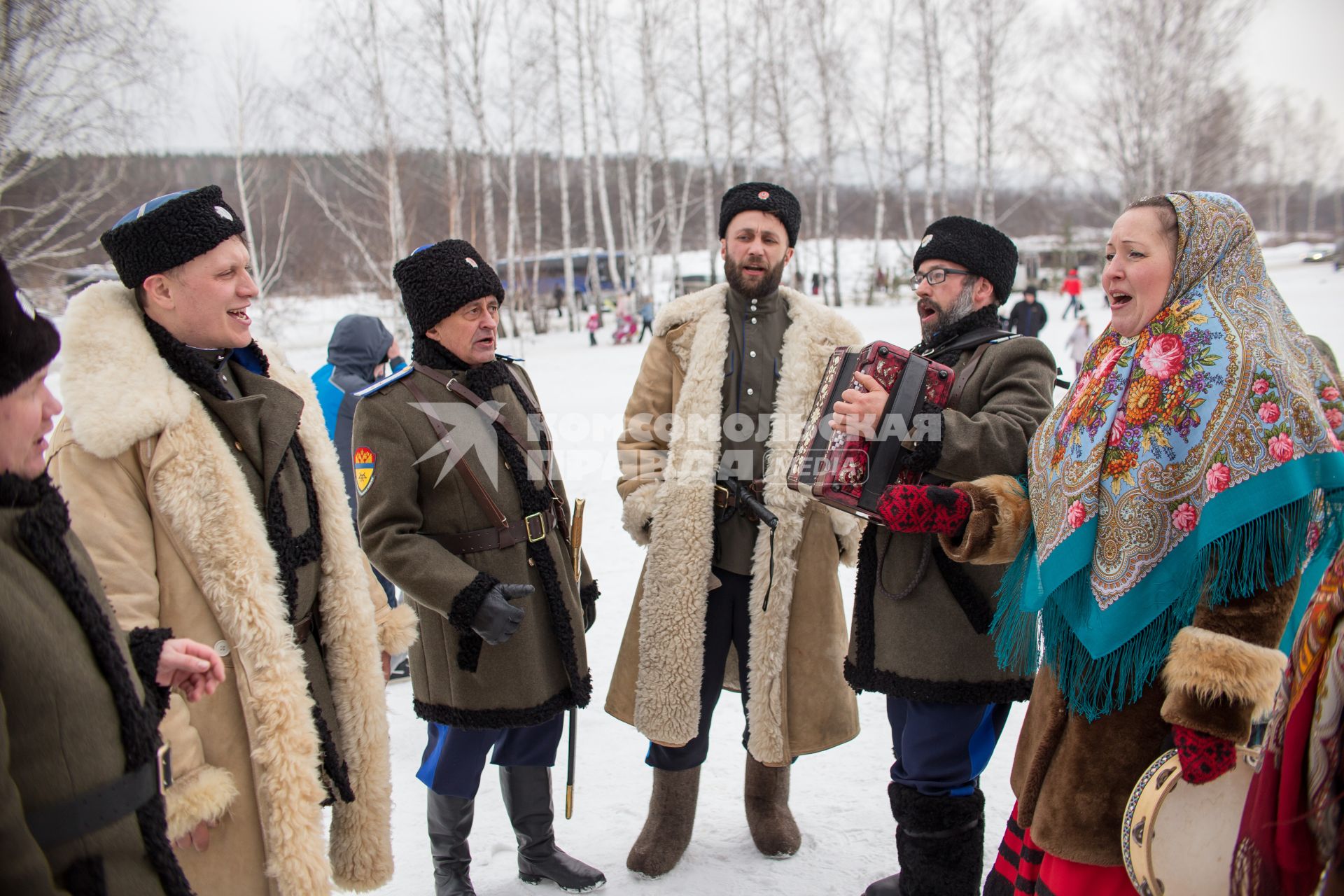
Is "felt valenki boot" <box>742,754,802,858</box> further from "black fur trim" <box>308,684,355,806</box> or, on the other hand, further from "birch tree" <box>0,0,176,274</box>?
"birch tree" <box>0,0,176,274</box>

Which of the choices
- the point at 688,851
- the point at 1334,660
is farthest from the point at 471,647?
the point at 1334,660

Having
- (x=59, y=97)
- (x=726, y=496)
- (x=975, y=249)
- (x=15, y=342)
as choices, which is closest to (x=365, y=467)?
(x=726, y=496)

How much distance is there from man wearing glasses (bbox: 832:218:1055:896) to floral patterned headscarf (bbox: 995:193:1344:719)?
33 cm

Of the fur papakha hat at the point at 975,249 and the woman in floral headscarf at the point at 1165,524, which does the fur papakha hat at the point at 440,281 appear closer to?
the fur papakha hat at the point at 975,249

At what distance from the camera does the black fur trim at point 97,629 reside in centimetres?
113

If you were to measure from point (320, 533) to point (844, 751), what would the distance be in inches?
91.9

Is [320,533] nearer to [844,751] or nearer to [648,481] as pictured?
[648,481]

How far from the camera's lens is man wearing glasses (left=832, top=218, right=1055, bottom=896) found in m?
2.17

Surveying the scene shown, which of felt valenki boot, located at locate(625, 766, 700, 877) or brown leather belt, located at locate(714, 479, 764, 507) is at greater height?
brown leather belt, located at locate(714, 479, 764, 507)

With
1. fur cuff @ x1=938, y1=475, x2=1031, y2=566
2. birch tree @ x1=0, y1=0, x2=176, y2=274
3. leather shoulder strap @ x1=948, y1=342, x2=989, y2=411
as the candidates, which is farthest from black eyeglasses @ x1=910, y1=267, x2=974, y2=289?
birch tree @ x1=0, y1=0, x2=176, y2=274

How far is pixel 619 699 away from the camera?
283cm

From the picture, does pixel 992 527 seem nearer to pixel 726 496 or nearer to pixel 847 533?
pixel 847 533

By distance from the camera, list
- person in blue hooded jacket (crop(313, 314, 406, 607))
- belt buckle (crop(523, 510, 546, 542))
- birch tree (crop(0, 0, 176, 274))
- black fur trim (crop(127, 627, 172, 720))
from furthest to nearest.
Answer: birch tree (crop(0, 0, 176, 274)) < person in blue hooded jacket (crop(313, 314, 406, 607)) < belt buckle (crop(523, 510, 546, 542)) < black fur trim (crop(127, 627, 172, 720))

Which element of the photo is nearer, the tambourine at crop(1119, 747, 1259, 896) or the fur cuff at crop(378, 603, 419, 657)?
the tambourine at crop(1119, 747, 1259, 896)
